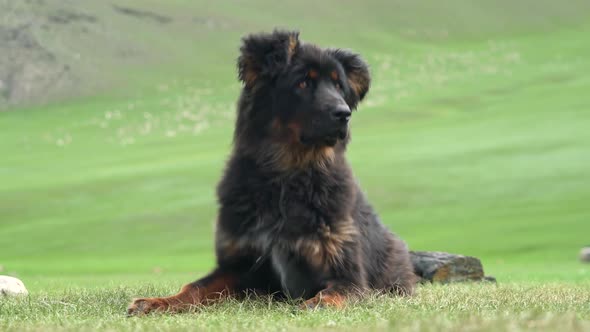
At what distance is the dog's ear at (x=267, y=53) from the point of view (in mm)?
8062

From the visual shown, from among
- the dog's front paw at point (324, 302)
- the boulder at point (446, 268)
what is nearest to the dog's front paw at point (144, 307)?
the dog's front paw at point (324, 302)

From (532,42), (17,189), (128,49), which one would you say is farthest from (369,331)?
(532,42)

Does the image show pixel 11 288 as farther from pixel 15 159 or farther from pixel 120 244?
pixel 15 159

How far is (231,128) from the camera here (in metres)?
50.7

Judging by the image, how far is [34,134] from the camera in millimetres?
53312

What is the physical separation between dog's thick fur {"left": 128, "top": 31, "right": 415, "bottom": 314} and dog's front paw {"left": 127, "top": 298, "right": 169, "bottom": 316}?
8.6 inches

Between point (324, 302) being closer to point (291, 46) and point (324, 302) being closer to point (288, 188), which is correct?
point (288, 188)

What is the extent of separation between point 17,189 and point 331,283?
25.9m

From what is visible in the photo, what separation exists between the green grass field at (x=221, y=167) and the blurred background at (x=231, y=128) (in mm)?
126

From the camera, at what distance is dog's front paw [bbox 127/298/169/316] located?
7.14 metres

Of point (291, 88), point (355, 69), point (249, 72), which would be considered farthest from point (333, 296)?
point (355, 69)

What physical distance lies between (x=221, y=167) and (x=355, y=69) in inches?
70.5

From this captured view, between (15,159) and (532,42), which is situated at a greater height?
(532,42)

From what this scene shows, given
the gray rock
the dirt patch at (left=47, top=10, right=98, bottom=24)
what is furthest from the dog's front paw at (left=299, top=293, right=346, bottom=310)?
the dirt patch at (left=47, top=10, right=98, bottom=24)
